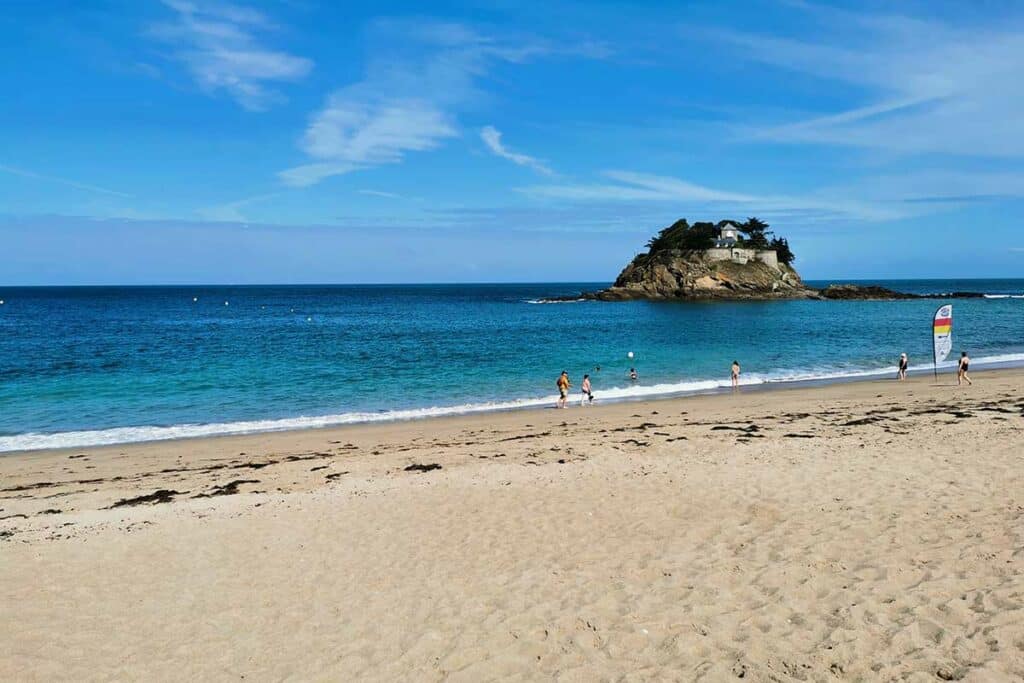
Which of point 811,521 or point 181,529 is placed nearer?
point 811,521

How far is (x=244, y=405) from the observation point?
25.4 m

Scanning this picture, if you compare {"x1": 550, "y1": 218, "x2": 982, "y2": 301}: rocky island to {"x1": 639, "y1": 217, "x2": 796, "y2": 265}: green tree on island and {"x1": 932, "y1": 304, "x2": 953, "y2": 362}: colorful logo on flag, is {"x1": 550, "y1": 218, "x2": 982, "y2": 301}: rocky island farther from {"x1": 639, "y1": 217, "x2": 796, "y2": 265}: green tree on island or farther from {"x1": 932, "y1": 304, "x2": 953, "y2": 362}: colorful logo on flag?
{"x1": 932, "y1": 304, "x2": 953, "y2": 362}: colorful logo on flag

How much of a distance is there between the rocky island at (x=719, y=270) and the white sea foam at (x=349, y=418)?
235 ft

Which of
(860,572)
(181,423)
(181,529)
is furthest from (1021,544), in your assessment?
(181,423)

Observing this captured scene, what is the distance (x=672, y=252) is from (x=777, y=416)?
90.7 meters

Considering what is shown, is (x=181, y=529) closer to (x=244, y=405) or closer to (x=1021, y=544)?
(x=1021, y=544)

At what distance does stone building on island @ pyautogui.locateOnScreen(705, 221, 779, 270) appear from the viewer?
104 metres

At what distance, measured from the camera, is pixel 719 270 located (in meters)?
102

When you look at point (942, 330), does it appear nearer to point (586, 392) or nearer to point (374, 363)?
point (586, 392)

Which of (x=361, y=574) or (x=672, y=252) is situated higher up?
(x=672, y=252)

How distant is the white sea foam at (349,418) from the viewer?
66.2ft

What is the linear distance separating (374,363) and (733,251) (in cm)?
8194

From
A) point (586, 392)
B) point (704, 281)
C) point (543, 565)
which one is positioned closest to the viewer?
point (543, 565)

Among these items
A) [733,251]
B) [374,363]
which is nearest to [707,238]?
[733,251]
